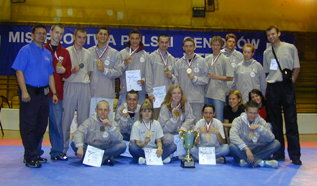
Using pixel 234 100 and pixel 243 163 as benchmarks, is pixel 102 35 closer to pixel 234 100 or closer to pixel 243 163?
pixel 234 100

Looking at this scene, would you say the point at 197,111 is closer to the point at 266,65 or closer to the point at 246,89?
the point at 246,89

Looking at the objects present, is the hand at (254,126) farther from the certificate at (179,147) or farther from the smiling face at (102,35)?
the smiling face at (102,35)

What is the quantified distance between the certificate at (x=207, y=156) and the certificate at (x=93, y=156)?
1453 millimetres

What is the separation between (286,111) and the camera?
554cm

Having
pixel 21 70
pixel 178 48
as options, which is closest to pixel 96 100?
pixel 21 70

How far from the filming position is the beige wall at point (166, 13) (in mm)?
12164

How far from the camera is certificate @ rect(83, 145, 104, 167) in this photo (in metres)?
5.00

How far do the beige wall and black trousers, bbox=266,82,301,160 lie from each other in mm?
A: 7263

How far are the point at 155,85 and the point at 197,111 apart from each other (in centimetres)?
84

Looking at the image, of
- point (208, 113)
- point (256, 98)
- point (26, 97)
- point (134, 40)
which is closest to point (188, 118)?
point (208, 113)

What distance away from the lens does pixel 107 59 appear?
600cm

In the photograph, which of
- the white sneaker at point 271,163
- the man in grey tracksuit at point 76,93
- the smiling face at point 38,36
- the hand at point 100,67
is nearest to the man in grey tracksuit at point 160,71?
the hand at point 100,67

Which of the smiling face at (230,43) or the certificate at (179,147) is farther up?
the smiling face at (230,43)

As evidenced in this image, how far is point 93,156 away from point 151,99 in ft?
4.95
